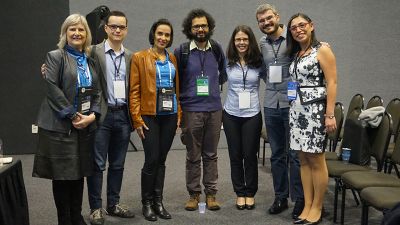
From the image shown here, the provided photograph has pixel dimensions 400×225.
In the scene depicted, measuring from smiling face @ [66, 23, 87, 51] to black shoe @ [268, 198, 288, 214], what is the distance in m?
1.87

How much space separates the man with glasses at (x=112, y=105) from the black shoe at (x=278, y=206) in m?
1.23

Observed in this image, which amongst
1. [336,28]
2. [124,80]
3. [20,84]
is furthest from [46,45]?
[336,28]

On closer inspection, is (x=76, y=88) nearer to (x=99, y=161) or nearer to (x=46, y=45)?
(x=99, y=161)

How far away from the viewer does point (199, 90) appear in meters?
3.08

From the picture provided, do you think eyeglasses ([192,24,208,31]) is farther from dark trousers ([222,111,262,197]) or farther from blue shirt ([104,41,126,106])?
dark trousers ([222,111,262,197])

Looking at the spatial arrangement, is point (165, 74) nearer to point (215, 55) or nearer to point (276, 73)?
point (215, 55)

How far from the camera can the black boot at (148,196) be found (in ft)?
9.99

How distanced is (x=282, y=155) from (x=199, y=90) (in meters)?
0.82

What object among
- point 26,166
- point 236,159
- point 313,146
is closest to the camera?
point 313,146

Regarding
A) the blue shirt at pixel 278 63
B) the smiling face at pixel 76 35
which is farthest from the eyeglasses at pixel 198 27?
the smiling face at pixel 76 35

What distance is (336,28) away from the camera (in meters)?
5.91

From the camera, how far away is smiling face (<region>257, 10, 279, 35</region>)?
2.97 meters

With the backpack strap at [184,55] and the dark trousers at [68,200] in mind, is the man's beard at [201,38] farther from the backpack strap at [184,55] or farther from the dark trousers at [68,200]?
the dark trousers at [68,200]

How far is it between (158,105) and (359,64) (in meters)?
4.08
